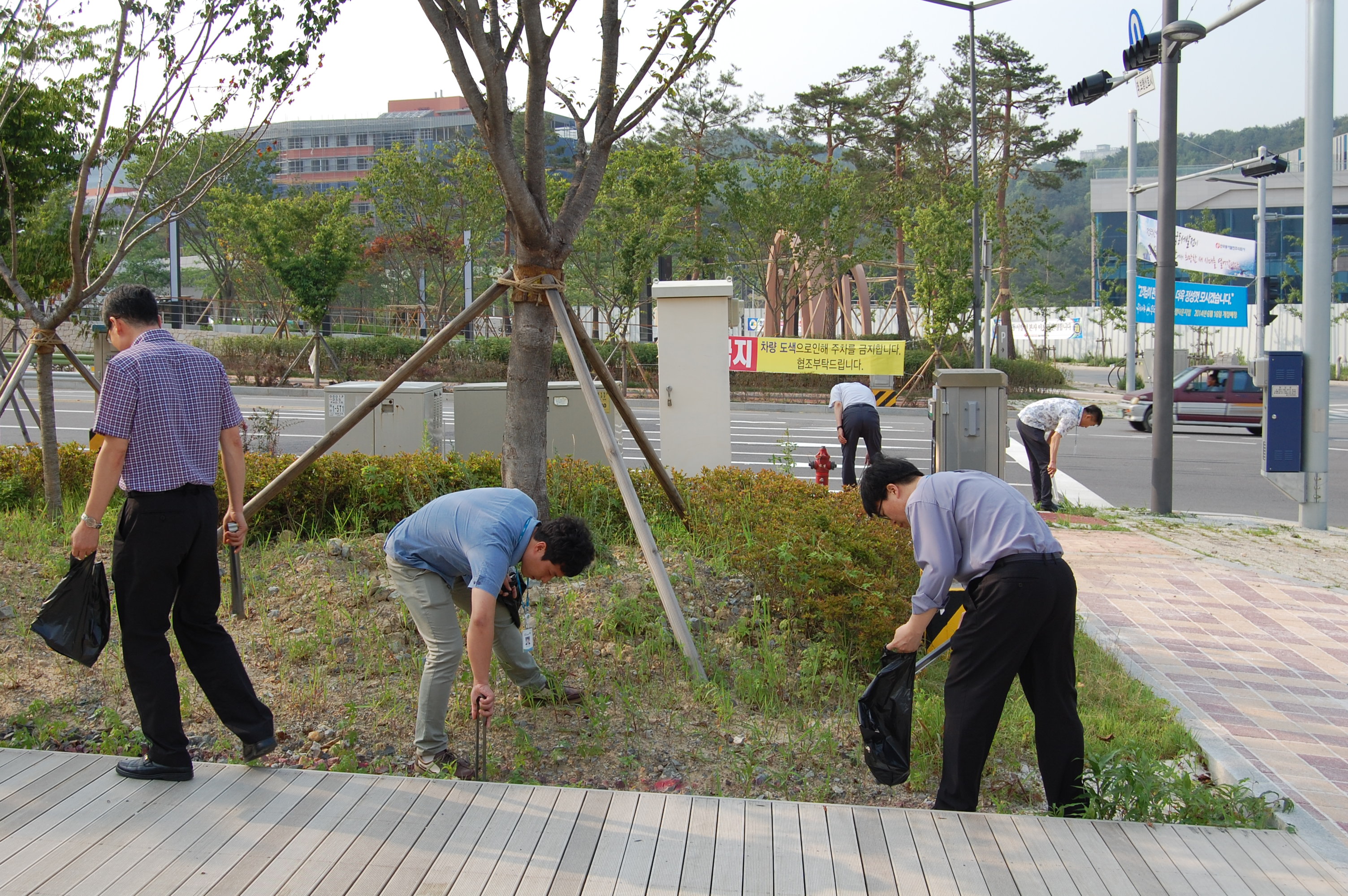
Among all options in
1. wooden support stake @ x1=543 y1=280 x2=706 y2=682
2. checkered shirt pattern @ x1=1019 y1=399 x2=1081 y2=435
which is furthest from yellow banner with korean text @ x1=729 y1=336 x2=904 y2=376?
wooden support stake @ x1=543 y1=280 x2=706 y2=682

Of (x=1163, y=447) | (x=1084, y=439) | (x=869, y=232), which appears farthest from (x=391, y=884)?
(x=869, y=232)

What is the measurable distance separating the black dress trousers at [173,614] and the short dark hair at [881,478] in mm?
2232

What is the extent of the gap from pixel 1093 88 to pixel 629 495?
10029mm

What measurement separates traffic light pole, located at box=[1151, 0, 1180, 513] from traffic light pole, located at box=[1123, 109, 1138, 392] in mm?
15126

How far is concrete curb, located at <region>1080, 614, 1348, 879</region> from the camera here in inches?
133

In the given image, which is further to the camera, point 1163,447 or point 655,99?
point 1163,447

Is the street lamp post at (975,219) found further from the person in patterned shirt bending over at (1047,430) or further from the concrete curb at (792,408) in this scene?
the person in patterned shirt bending over at (1047,430)

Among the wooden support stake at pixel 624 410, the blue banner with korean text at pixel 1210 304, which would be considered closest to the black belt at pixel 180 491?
the wooden support stake at pixel 624 410

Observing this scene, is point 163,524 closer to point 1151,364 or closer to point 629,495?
point 629,495

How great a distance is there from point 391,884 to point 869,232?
107 feet

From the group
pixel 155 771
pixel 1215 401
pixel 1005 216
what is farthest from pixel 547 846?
pixel 1005 216

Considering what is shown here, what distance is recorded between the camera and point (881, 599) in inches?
191

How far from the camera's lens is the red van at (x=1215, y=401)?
67.4 feet

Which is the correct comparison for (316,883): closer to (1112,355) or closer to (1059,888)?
(1059,888)
